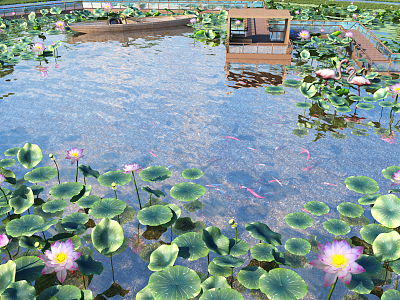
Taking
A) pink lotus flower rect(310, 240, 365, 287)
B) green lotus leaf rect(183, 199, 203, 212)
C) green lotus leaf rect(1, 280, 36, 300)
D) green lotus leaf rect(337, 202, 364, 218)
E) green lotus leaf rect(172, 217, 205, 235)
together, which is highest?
pink lotus flower rect(310, 240, 365, 287)

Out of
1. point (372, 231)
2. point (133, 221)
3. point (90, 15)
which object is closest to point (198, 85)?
point (133, 221)

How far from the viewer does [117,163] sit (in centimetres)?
675

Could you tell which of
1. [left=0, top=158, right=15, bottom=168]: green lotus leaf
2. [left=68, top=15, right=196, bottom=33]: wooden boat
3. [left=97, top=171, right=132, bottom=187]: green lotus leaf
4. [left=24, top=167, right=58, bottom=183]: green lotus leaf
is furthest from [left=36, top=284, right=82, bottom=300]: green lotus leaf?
[left=68, top=15, right=196, bottom=33]: wooden boat

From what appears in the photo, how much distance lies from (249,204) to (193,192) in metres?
1.12

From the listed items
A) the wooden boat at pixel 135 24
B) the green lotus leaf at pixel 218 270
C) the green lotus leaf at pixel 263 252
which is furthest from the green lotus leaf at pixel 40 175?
the wooden boat at pixel 135 24

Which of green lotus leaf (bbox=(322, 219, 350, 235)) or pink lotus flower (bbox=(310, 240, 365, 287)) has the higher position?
pink lotus flower (bbox=(310, 240, 365, 287))

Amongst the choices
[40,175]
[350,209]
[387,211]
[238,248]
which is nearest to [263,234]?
[238,248]

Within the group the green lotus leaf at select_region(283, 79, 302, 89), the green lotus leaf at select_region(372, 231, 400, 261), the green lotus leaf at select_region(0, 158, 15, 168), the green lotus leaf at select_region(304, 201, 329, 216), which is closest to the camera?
the green lotus leaf at select_region(372, 231, 400, 261)

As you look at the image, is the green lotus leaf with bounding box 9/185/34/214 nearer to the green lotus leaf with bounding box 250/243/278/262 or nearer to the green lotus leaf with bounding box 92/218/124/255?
the green lotus leaf with bounding box 92/218/124/255

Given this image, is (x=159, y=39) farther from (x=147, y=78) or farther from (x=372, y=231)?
(x=372, y=231)

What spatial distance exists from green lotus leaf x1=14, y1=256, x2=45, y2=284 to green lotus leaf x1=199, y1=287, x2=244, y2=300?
6.76ft

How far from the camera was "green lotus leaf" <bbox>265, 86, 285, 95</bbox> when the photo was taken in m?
10.3

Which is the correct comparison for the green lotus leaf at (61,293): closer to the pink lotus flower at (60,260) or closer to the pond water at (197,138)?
the pink lotus flower at (60,260)

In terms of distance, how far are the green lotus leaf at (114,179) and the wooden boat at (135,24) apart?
52.3 feet
